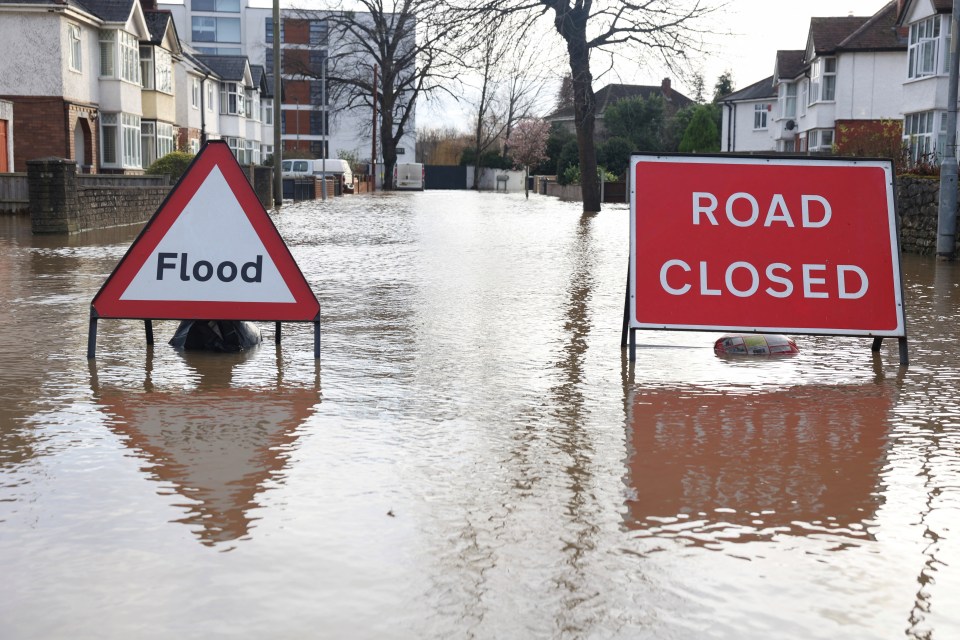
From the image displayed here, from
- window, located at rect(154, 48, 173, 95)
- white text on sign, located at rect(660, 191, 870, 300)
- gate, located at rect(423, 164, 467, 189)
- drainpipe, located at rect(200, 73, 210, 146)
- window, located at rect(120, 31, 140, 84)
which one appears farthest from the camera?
gate, located at rect(423, 164, 467, 189)

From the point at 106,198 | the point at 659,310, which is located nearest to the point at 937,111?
the point at 106,198

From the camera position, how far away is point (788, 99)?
213 feet

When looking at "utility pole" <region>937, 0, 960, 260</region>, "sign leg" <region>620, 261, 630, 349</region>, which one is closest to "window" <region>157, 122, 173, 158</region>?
"utility pole" <region>937, 0, 960, 260</region>

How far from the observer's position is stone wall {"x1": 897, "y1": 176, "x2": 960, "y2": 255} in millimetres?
18391

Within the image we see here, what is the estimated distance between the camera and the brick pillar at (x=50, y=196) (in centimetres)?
2188

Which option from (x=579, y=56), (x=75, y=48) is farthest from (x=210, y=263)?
(x=75, y=48)

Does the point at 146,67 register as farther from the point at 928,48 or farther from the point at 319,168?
the point at 928,48

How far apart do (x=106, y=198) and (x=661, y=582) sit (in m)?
23.4

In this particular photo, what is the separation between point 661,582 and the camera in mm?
3688

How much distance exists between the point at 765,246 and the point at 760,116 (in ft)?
234

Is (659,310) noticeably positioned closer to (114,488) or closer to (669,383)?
(669,383)

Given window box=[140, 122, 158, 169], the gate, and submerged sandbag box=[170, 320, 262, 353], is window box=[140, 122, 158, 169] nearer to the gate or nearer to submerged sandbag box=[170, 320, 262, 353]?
submerged sandbag box=[170, 320, 262, 353]

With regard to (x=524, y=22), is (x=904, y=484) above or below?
below

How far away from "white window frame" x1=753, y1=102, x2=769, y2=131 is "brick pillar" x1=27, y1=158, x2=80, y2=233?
197ft
